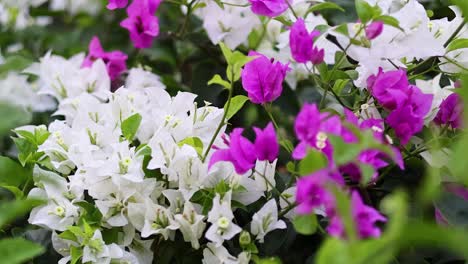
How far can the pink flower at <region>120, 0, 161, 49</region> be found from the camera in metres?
1.02

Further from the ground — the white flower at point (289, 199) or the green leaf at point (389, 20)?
the green leaf at point (389, 20)

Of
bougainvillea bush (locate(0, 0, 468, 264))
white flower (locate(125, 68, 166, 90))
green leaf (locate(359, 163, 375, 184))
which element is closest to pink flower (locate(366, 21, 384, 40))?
bougainvillea bush (locate(0, 0, 468, 264))

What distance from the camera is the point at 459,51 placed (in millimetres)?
831

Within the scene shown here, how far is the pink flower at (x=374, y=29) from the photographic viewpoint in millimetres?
708

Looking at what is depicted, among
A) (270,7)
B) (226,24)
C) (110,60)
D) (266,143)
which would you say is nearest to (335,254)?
(266,143)

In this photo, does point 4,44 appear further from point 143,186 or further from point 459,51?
point 459,51

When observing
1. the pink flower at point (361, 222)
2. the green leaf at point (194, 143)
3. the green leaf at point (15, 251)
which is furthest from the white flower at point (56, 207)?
the pink flower at point (361, 222)

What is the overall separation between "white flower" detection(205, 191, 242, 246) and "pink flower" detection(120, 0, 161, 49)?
413mm

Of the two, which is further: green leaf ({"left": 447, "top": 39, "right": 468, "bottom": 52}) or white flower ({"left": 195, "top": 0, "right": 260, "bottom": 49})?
white flower ({"left": 195, "top": 0, "right": 260, "bottom": 49})

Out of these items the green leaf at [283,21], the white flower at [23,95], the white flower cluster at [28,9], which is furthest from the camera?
the white flower cluster at [28,9]

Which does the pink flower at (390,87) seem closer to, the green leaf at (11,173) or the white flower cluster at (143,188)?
the white flower cluster at (143,188)

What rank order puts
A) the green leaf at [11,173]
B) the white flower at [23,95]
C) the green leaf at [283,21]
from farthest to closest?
the white flower at [23,95] < the green leaf at [283,21] < the green leaf at [11,173]

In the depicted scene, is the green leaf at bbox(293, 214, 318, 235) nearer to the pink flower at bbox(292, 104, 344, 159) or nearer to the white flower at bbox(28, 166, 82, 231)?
the pink flower at bbox(292, 104, 344, 159)

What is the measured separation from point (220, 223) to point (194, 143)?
0.11 m
